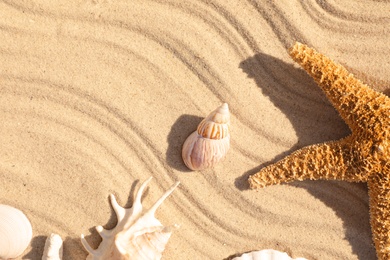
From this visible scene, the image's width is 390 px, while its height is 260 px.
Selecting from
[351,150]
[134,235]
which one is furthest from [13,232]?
[351,150]

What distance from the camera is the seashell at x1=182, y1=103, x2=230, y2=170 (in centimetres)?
223

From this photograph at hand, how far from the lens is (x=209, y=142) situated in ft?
7.46

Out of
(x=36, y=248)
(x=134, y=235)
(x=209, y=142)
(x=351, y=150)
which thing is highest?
(x=36, y=248)

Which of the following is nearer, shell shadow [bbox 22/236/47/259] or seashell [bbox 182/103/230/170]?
seashell [bbox 182/103/230/170]

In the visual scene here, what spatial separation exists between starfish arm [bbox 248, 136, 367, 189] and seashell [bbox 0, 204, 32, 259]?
131 cm

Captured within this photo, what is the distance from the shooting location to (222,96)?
94.1 inches

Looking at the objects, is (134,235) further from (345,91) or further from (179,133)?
(345,91)

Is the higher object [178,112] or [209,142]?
[178,112]

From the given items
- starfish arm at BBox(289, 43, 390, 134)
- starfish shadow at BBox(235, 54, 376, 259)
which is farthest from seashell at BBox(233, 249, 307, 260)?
starfish arm at BBox(289, 43, 390, 134)

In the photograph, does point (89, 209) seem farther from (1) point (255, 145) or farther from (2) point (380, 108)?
(2) point (380, 108)

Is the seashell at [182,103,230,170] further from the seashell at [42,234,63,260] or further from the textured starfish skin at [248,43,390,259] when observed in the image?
the seashell at [42,234,63,260]

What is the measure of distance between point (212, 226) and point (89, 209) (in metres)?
0.70

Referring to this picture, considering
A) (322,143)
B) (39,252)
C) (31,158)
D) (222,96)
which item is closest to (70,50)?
(31,158)

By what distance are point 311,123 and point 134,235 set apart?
1174 millimetres
